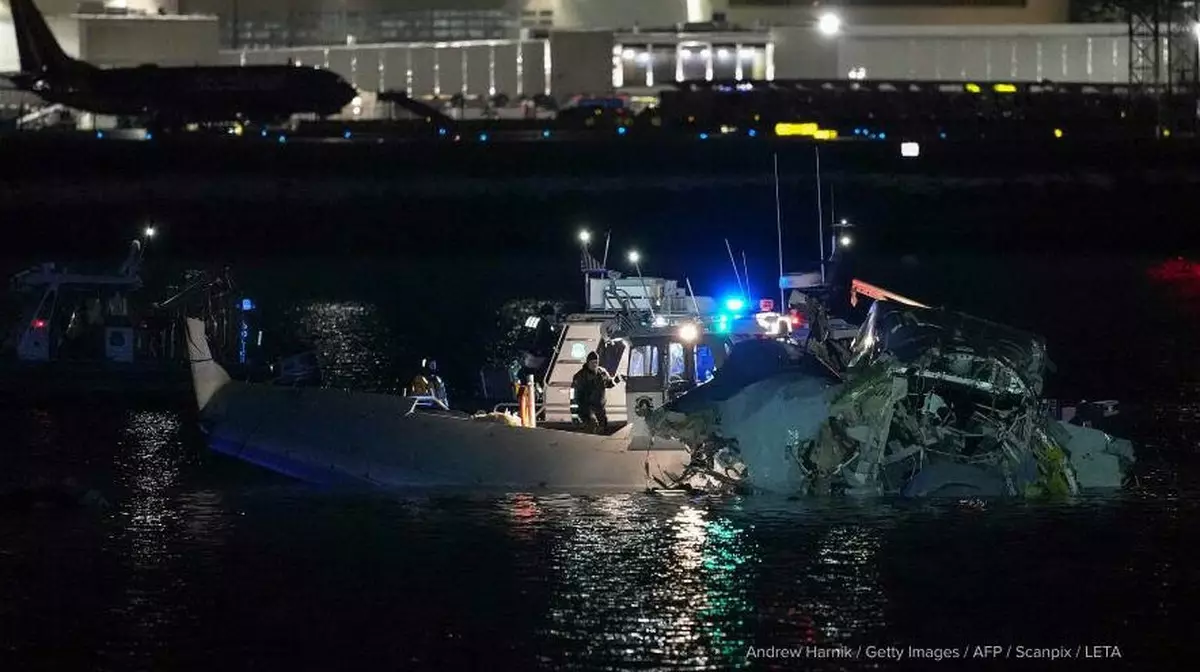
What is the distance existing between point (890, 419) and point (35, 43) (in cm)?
9773

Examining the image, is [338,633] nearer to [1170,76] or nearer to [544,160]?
[544,160]

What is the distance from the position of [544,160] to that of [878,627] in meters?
80.9

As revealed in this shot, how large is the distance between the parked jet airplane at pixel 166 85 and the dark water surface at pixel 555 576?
82091 mm

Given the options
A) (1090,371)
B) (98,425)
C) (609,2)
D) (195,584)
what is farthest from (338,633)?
(609,2)

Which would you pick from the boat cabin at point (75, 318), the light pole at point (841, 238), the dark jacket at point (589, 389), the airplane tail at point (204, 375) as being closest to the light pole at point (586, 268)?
the dark jacket at point (589, 389)

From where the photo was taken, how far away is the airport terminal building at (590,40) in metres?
129

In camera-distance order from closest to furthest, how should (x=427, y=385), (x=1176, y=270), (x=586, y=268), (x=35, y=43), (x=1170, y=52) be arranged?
(x=427, y=385), (x=586, y=268), (x=1176, y=270), (x=1170, y=52), (x=35, y=43)

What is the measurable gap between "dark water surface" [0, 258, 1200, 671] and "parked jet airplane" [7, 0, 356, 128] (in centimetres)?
8209

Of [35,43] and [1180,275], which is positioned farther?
[35,43]

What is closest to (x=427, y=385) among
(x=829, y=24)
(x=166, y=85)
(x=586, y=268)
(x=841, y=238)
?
(x=586, y=268)

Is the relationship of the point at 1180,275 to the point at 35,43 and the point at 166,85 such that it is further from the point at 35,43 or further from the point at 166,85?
the point at 35,43

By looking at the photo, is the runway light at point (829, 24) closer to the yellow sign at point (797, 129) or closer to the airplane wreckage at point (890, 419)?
the yellow sign at point (797, 129)

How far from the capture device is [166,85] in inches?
4724

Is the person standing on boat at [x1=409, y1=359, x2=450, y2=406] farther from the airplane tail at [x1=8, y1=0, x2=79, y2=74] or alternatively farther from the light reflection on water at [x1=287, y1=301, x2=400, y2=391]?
the airplane tail at [x1=8, y1=0, x2=79, y2=74]
